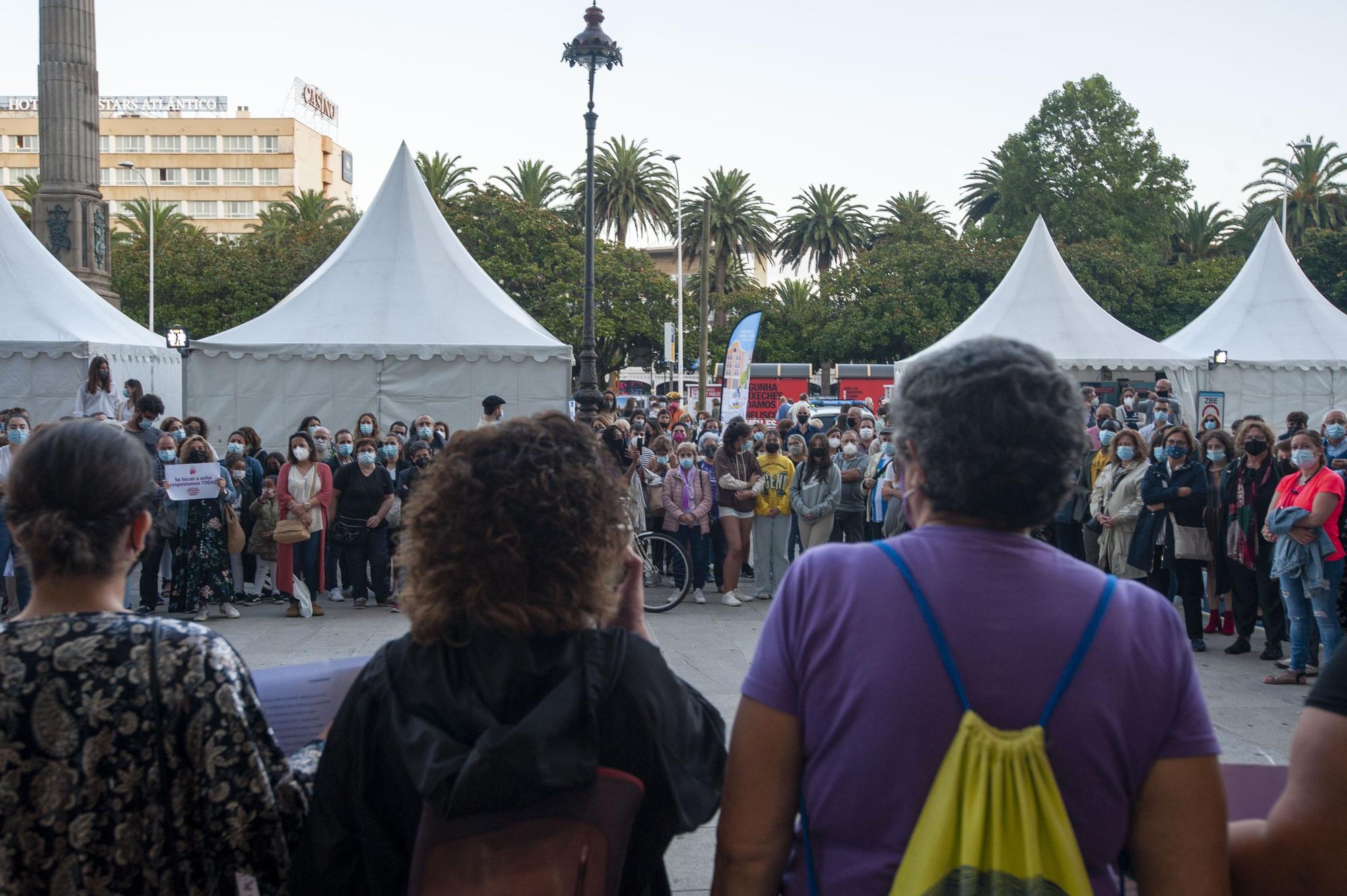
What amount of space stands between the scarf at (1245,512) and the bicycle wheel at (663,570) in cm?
495

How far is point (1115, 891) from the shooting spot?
1.77 m

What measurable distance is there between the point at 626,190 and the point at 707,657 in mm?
50299

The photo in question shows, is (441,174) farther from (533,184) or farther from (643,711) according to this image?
(643,711)

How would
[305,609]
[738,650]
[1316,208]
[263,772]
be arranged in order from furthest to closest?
[1316,208] < [305,609] < [738,650] < [263,772]

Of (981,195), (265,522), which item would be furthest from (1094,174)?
(265,522)

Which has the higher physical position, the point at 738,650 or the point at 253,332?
the point at 253,332

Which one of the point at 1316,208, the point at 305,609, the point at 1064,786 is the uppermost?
the point at 1316,208

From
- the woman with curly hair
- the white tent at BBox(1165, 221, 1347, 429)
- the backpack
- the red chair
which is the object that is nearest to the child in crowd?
the woman with curly hair

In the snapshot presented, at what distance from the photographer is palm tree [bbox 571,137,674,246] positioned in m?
56.5

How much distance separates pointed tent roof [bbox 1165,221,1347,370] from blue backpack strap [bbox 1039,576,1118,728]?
891 inches

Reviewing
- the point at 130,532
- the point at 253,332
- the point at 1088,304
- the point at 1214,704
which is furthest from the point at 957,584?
the point at 1088,304

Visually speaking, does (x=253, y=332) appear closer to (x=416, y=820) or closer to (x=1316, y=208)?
(x=416, y=820)

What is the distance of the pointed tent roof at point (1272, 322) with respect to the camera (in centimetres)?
2212

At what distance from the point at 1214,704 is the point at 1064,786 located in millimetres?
6512
